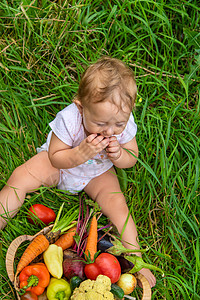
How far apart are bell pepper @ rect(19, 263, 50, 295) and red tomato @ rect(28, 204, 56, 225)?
1.08ft

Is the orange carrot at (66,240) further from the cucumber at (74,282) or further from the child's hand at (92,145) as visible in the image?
the child's hand at (92,145)

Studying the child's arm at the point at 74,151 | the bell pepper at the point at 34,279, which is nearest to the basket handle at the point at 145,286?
the bell pepper at the point at 34,279

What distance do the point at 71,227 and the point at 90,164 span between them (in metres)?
0.42

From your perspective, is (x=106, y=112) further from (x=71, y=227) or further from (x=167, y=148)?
(x=167, y=148)

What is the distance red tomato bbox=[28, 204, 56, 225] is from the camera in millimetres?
2275

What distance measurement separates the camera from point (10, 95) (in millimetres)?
2561

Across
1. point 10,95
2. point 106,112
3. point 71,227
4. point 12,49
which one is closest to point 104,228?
point 71,227

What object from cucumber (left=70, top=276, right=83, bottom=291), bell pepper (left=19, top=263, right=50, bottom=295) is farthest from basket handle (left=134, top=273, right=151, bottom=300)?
bell pepper (left=19, top=263, right=50, bottom=295)

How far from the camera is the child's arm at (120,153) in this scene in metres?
2.03

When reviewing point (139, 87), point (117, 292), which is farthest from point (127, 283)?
point (139, 87)

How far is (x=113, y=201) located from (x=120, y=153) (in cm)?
38

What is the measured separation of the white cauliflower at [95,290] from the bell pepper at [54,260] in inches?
7.2

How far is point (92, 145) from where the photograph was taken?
1954mm

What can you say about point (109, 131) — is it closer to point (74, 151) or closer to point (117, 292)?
point (74, 151)
